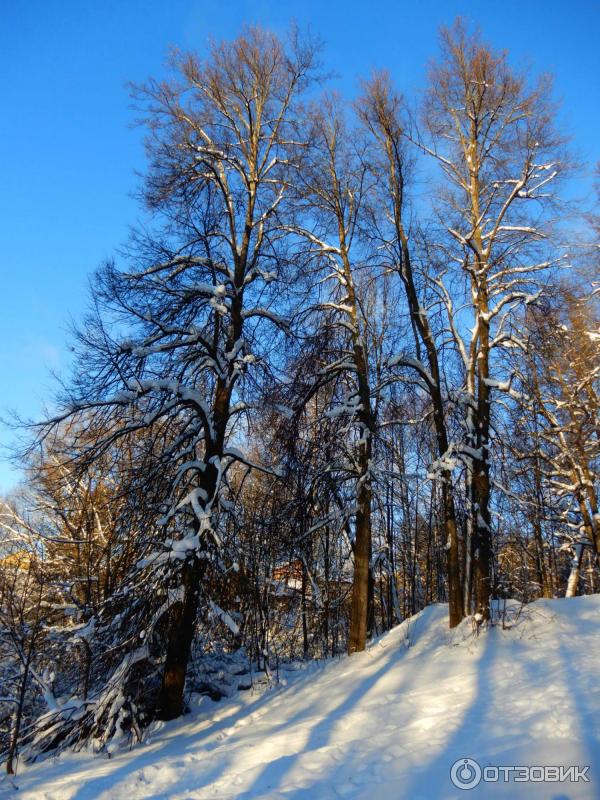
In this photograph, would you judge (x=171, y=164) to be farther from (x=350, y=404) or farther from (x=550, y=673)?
(x=550, y=673)

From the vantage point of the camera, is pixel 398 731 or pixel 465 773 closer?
pixel 465 773

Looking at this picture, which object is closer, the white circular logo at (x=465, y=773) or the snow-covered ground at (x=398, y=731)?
the white circular logo at (x=465, y=773)

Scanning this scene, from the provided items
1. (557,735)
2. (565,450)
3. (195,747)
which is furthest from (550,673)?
(565,450)

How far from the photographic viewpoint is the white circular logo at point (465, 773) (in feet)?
13.3

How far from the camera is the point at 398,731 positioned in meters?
5.37

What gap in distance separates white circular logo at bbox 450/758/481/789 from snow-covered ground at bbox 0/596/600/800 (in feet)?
0.22

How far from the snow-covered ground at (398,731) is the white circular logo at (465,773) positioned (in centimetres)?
7

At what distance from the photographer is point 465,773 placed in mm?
4195

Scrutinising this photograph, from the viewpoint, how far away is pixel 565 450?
15234 millimetres

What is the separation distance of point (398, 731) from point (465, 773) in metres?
1.27

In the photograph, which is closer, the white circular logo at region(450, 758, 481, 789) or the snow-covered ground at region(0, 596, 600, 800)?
the white circular logo at region(450, 758, 481, 789)

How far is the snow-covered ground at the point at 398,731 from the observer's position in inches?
170

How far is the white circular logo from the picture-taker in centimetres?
406

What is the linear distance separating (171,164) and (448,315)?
6189 mm
